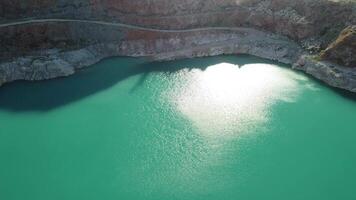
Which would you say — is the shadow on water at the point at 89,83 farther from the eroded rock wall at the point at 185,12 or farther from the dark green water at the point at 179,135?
the eroded rock wall at the point at 185,12

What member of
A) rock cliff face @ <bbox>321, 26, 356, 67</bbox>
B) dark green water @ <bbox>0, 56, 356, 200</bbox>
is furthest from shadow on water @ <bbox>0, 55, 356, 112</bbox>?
rock cliff face @ <bbox>321, 26, 356, 67</bbox>

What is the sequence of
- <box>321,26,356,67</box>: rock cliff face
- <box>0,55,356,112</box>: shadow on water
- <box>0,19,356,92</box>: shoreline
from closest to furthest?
<box>0,55,356,112</box>: shadow on water → <box>321,26,356,67</box>: rock cliff face → <box>0,19,356,92</box>: shoreline

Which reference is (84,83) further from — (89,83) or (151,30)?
(151,30)

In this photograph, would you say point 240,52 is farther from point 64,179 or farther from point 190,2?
point 64,179

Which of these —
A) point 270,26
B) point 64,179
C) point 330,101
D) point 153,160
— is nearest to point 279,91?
point 330,101

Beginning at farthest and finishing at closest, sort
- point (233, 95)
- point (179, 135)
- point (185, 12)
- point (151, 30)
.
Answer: point (185, 12), point (151, 30), point (233, 95), point (179, 135)

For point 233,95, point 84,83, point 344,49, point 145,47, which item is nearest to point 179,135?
point 233,95

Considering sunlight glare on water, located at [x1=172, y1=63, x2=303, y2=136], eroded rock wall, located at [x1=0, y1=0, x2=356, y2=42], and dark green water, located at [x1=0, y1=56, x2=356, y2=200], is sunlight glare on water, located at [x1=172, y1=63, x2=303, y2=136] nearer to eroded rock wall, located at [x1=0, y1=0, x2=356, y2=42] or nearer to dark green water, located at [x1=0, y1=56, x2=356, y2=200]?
dark green water, located at [x1=0, y1=56, x2=356, y2=200]
